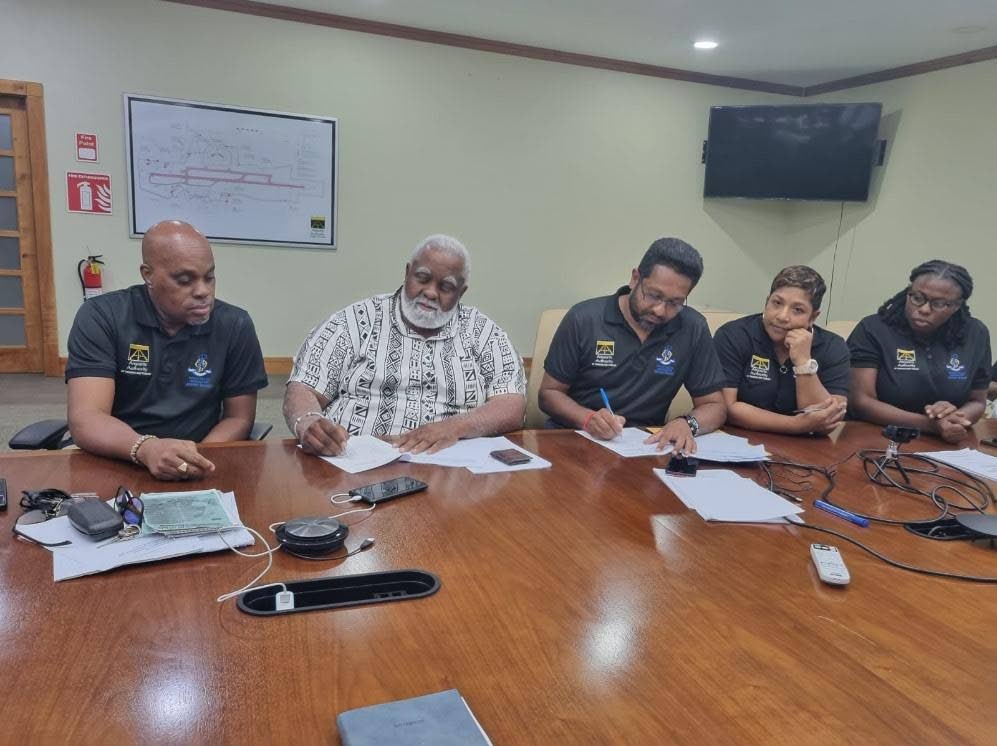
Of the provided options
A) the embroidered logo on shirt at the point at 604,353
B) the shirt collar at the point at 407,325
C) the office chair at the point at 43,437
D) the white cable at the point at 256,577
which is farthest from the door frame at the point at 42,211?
the white cable at the point at 256,577

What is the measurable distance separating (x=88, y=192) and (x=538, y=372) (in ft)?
10.5

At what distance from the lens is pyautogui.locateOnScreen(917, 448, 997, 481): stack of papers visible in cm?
A: 169

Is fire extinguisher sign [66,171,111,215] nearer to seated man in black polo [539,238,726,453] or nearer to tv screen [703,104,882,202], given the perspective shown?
seated man in black polo [539,238,726,453]

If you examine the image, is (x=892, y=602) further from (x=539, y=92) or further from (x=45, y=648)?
(x=539, y=92)

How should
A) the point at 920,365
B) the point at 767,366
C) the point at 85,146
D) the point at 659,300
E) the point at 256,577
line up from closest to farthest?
1. the point at 256,577
2. the point at 659,300
3. the point at 767,366
4. the point at 920,365
5. the point at 85,146

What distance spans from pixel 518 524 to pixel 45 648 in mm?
721

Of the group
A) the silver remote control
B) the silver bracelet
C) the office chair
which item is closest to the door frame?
the office chair

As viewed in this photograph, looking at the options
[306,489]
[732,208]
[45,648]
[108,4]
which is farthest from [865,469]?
[108,4]

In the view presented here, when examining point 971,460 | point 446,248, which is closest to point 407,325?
point 446,248

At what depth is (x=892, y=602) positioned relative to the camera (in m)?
1.02

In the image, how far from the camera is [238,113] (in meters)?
4.10

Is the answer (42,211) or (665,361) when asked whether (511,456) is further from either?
(42,211)

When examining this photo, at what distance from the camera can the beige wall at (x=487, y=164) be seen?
3912 mm

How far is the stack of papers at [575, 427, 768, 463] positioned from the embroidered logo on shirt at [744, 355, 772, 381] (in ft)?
1.10
